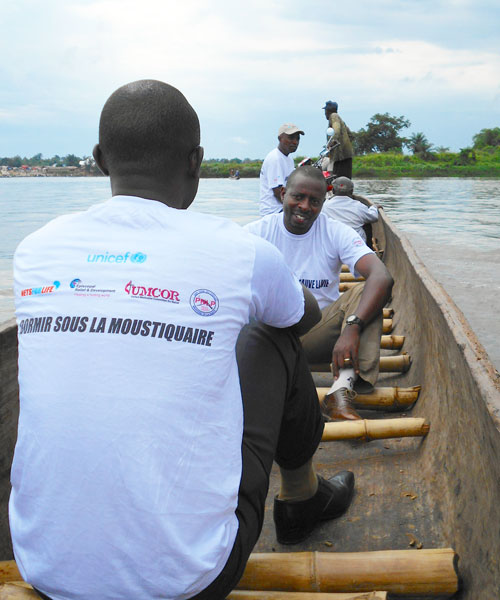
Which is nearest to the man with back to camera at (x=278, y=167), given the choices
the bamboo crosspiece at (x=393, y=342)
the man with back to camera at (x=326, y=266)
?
the man with back to camera at (x=326, y=266)

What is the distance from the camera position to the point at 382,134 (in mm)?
53219

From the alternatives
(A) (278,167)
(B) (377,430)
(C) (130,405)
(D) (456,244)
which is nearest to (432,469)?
(B) (377,430)

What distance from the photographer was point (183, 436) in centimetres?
98

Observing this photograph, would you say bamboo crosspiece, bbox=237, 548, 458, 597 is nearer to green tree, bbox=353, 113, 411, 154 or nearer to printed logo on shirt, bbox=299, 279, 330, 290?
printed logo on shirt, bbox=299, 279, 330, 290

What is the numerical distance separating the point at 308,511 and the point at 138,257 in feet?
3.51

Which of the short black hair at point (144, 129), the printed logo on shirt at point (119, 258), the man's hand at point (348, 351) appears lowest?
the man's hand at point (348, 351)

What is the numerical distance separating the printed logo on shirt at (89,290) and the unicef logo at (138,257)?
0.07 metres

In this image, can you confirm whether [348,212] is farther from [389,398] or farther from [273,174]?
[389,398]

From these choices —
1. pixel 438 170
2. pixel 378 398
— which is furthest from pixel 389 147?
pixel 378 398

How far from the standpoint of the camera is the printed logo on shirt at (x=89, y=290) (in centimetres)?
102

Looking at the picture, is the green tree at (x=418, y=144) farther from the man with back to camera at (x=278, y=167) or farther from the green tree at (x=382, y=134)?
the man with back to camera at (x=278, y=167)

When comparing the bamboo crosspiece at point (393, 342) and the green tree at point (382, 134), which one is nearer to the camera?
the bamboo crosspiece at point (393, 342)

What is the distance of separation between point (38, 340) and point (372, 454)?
1.63 meters

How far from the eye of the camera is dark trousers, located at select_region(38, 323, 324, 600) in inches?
44.4
